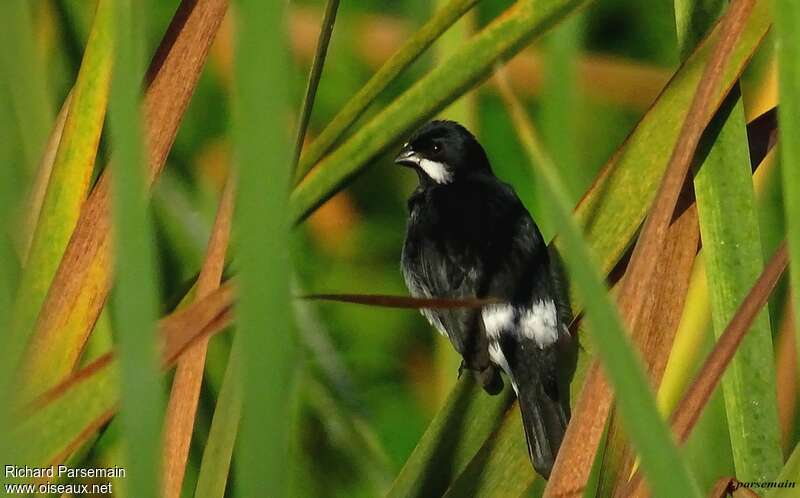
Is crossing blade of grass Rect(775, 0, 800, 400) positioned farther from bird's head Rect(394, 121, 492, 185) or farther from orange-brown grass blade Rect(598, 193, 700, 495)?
bird's head Rect(394, 121, 492, 185)

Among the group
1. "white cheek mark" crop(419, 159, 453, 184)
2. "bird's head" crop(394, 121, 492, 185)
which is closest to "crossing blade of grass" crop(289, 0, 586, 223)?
"bird's head" crop(394, 121, 492, 185)

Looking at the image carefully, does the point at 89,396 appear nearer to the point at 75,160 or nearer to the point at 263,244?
the point at 75,160

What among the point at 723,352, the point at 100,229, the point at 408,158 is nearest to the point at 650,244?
the point at 723,352

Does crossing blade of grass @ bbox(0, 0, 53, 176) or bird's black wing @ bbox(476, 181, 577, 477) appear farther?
bird's black wing @ bbox(476, 181, 577, 477)

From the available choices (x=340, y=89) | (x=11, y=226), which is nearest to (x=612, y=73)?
(x=340, y=89)

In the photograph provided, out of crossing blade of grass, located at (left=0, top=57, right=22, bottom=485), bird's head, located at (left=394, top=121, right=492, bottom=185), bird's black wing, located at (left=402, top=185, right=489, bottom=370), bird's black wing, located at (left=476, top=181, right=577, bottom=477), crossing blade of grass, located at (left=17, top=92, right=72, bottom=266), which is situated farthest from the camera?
bird's head, located at (left=394, top=121, right=492, bottom=185)

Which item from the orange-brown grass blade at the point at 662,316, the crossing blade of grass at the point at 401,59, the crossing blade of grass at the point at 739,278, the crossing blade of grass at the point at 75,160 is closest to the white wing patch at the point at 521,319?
the orange-brown grass blade at the point at 662,316

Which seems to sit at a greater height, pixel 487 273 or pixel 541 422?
pixel 487 273
